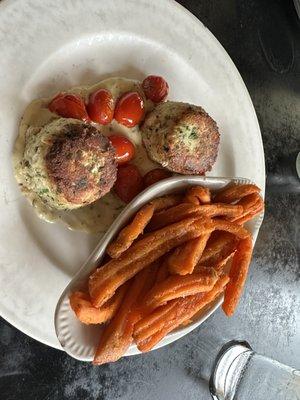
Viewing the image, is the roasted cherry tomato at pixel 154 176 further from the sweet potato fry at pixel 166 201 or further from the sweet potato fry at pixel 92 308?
the sweet potato fry at pixel 92 308

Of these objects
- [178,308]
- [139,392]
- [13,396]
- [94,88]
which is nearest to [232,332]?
[139,392]

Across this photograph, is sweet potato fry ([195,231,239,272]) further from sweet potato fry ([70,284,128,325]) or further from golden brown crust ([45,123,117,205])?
golden brown crust ([45,123,117,205])

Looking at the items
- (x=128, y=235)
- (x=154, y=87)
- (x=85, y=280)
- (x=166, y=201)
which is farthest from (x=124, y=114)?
(x=85, y=280)

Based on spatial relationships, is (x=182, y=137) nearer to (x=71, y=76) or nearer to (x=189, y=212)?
(x=189, y=212)

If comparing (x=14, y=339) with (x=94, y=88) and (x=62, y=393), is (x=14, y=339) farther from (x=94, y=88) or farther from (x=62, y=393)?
(x=94, y=88)

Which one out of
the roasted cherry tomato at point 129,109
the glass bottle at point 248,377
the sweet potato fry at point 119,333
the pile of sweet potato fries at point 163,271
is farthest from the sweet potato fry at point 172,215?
the glass bottle at point 248,377
